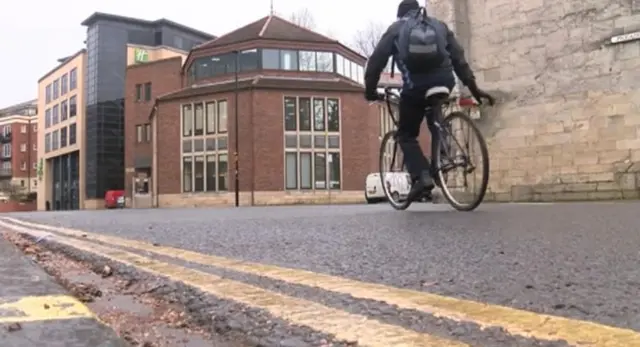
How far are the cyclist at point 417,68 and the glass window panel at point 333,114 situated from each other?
31673 millimetres

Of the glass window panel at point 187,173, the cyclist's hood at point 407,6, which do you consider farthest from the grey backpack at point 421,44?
the glass window panel at point 187,173

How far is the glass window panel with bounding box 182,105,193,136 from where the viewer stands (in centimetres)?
3981

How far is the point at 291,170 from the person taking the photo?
37.0 m

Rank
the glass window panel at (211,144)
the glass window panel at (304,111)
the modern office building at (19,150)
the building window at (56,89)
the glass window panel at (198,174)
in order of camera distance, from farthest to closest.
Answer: the modern office building at (19,150) → the building window at (56,89) → the glass window panel at (198,174) → the glass window panel at (211,144) → the glass window panel at (304,111)

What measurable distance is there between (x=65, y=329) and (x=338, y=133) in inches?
1429

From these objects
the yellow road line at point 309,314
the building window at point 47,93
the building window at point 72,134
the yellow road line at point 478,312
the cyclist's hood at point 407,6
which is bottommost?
the yellow road line at point 309,314

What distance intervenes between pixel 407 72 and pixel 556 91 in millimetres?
7641

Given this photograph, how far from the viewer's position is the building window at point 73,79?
200ft

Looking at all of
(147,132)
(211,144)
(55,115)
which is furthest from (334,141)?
(55,115)

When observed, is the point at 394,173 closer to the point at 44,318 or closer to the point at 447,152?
the point at 447,152

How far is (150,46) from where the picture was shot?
5678cm

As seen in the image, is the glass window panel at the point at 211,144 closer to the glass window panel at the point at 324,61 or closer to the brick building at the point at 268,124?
the brick building at the point at 268,124

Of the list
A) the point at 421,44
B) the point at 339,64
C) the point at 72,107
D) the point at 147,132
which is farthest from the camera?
the point at 72,107

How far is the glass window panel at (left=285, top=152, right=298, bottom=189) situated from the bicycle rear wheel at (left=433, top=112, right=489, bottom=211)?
3088 centimetres
